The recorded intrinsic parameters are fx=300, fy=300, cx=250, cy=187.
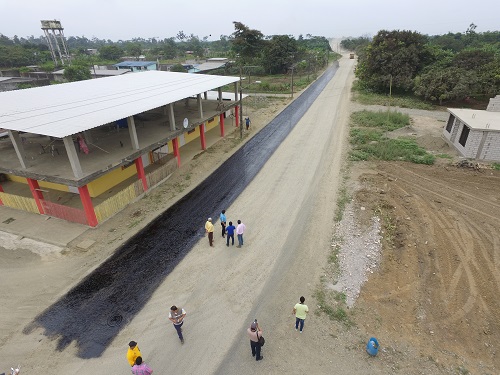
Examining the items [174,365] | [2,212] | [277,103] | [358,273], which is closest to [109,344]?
[174,365]

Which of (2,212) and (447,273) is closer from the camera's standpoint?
Answer: (447,273)

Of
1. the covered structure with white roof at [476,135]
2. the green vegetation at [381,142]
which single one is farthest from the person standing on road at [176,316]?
the covered structure with white roof at [476,135]

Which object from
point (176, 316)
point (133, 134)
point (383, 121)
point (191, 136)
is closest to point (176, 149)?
point (133, 134)

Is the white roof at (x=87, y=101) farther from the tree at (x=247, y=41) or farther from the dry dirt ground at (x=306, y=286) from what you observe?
the tree at (x=247, y=41)

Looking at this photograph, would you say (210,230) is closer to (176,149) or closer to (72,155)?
(72,155)

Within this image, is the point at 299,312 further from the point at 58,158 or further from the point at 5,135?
the point at 5,135

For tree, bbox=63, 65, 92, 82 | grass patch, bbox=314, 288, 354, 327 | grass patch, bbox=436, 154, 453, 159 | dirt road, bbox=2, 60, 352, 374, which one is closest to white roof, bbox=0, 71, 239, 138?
dirt road, bbox=2, 60, 352, 374
